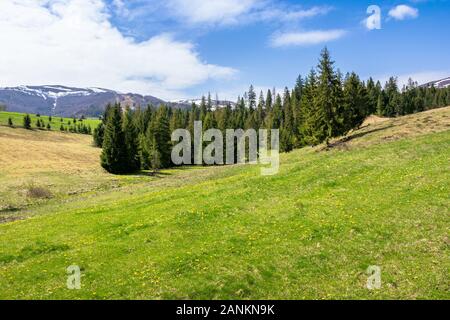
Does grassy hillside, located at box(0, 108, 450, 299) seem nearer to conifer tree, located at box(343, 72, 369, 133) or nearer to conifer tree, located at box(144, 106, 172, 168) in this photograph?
conifer tree, located at box(343, 72, 369, 133)

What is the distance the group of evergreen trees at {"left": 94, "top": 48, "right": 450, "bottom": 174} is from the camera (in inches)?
2248

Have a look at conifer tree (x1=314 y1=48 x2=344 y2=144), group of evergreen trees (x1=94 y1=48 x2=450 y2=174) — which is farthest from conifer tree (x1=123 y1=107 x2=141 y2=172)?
conifer tree (x1=314 y1=48 x2=344 y2=144)

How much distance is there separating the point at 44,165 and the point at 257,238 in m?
80.0

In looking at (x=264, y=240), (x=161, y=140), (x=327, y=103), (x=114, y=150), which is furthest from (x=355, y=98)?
(x=264, y=240)

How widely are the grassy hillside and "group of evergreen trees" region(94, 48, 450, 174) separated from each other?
846 inches

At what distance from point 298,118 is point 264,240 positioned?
94157mm

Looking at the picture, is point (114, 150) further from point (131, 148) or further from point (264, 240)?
point (264, 240)

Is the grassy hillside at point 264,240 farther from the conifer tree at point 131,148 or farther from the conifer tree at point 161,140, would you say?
the conifer tree at point 161,140

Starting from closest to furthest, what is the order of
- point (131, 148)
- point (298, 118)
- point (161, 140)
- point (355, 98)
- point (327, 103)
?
point (327, 103), point (355, 98), point (131, 148), point (161, 140), point (298, 118)

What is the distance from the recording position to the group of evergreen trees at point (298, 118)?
57094 millimetres

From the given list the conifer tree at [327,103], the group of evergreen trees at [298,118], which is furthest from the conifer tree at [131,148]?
the conifer tree at [327,103]

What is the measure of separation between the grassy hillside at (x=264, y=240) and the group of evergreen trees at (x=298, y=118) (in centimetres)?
2150

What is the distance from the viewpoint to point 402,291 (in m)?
14.8

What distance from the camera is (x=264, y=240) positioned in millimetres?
20406
